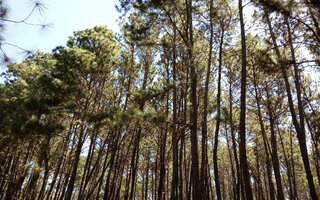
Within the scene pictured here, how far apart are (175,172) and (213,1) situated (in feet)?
20.3

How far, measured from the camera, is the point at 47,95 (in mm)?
7984

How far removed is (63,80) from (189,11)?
15.9 feet

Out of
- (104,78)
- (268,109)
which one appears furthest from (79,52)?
(268,109)

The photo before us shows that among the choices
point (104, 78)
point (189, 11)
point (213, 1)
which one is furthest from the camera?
point (104, 78)

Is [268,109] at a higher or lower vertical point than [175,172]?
higher

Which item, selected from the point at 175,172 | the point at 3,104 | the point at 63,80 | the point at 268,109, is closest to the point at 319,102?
the point at 268,109

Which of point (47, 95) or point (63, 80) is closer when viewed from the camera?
point (63, 80)

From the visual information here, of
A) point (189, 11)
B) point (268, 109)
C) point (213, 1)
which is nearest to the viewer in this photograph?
point (189, 11)

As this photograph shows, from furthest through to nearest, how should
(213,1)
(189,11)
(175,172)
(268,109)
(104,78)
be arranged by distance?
(268,109) → (104,78) → (213,1) → (175,172) → (189,11)

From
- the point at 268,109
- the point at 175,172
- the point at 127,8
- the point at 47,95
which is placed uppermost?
the point at 127,8

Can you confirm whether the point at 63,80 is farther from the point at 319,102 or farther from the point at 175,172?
the point at 319,102

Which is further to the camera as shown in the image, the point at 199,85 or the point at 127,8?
the point at 199,85

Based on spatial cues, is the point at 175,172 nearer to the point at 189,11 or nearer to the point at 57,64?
the point at 189,11

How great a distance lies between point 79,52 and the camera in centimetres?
774
